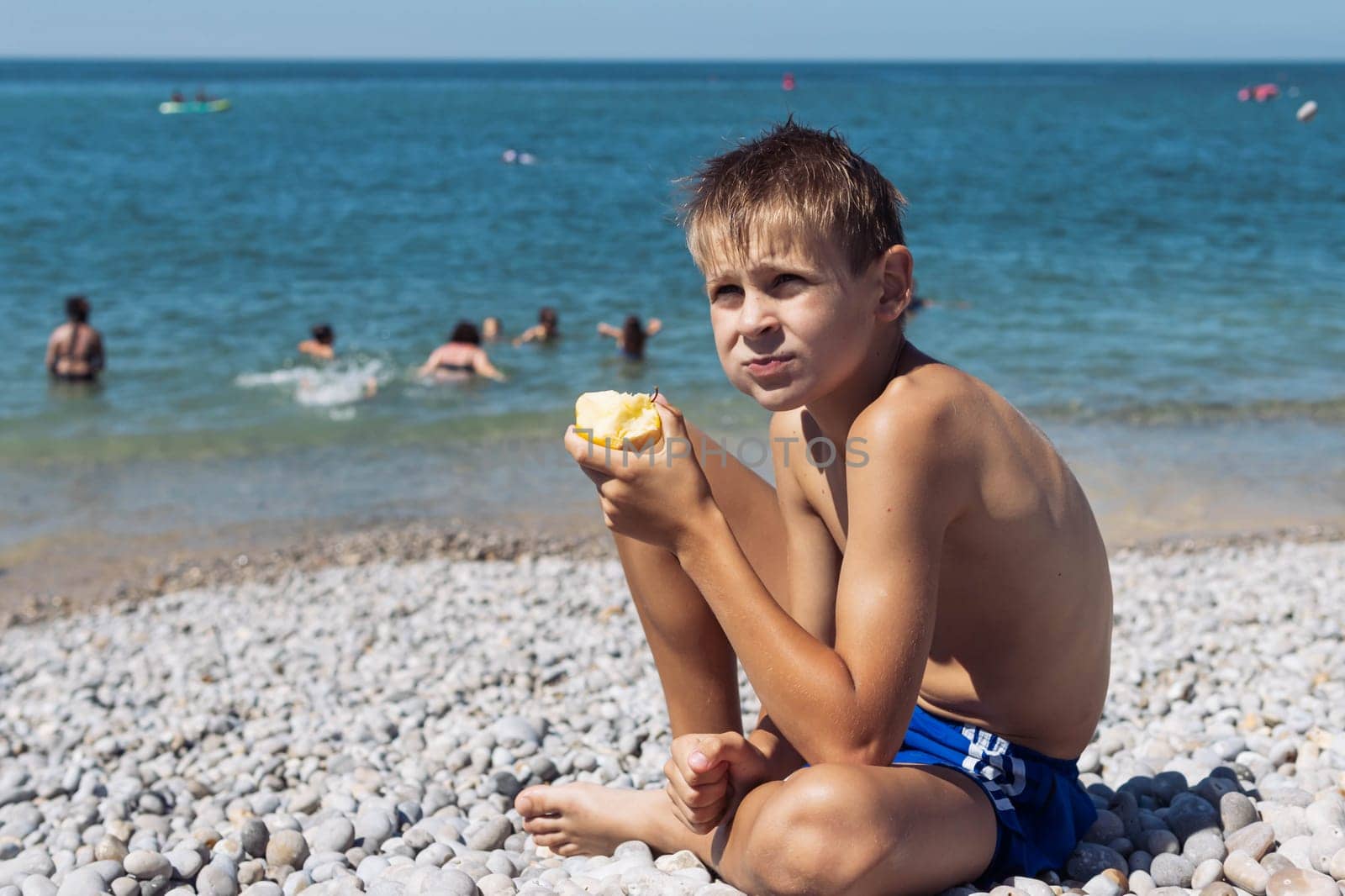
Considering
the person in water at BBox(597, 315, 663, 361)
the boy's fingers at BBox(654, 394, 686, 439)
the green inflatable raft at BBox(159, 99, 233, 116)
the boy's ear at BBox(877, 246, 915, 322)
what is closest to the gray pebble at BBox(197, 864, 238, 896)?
the boy's fingers at BBox(654, 394, 686, 439)

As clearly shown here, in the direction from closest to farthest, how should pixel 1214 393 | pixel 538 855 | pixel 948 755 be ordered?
pixel 948 755, pixel 538 855, pixel 1214 393

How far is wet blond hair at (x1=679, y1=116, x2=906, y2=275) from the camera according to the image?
7.17ft

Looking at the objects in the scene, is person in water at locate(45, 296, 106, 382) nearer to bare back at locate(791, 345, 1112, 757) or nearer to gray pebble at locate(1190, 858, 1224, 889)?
bare back at locate(791, 345, 1112, 757)

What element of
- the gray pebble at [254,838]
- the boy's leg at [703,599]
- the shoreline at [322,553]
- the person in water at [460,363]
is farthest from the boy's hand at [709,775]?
the person in water at [460,363]

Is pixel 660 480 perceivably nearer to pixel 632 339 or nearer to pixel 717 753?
pixel 717 753

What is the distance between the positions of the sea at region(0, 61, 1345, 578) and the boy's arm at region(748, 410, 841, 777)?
64 cm

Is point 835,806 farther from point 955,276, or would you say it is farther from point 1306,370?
point 955,276

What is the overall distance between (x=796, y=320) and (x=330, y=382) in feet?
31.9

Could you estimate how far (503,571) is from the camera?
6.42m

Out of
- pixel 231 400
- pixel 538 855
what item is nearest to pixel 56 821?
pixel 538 855

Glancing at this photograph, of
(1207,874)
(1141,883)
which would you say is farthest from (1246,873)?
(1141,883)

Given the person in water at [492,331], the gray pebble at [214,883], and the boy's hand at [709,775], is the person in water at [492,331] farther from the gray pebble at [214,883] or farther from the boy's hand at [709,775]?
the boy's hand at [709,775]

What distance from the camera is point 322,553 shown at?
7.02 meters

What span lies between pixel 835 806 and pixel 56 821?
96.6 inches
